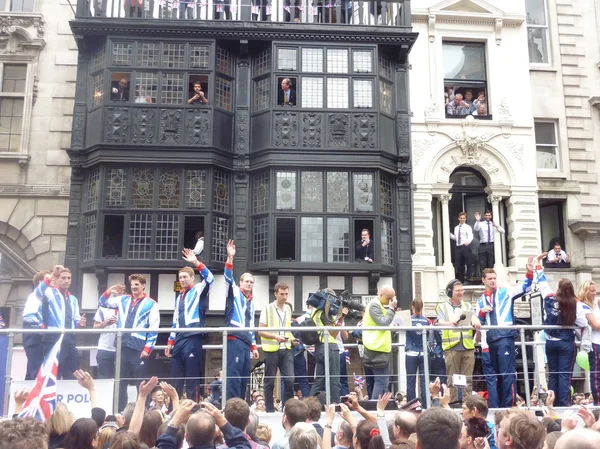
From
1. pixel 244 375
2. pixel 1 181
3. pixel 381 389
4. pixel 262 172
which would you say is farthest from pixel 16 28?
pixel 381 389

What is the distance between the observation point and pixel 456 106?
22.4 meters

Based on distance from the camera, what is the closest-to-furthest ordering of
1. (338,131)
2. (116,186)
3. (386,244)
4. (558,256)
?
(116,186)
(386,244)
(338,131)
(558,256)

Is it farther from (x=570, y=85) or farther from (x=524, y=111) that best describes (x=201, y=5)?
(x=570, y=85)

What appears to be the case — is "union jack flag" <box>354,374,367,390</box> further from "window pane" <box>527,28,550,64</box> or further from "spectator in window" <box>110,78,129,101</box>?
"window pane" <box>527,28,550,64</box>

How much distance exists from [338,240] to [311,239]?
786 millimetres

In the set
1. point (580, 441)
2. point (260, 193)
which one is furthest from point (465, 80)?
point (580, 441)

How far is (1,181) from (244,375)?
13.1 metres

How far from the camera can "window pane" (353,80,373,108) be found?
20.8 metres

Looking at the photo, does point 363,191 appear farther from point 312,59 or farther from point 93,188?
point 93,188

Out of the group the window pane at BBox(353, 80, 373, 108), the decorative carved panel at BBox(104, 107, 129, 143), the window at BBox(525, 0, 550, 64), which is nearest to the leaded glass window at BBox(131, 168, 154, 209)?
the decorative carved panel at BBox(104, 107, 129, 143)

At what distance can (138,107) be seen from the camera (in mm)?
19891

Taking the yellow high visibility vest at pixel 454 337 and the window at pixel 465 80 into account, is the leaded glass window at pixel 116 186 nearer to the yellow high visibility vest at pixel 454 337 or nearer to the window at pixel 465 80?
the window at pixel 465 80

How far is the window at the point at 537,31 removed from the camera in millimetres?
23734

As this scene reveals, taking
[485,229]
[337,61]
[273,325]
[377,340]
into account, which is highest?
[337,61]
